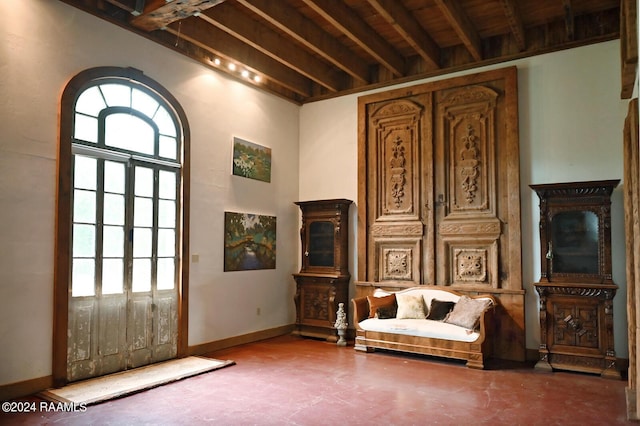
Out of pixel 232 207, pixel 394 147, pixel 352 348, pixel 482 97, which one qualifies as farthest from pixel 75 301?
pixel 482 97

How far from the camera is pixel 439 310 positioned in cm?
630

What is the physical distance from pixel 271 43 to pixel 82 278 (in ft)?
12.6

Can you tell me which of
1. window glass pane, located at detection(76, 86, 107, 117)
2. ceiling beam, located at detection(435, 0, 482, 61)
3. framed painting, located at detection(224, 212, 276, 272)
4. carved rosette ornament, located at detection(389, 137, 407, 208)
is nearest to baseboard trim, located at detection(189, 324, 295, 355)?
framed painting, located at detection(224, 212, 276, 272)

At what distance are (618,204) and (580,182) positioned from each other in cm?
56

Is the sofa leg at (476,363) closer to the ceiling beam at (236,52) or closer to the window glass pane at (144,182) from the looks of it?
the window glass pane at (144,182)

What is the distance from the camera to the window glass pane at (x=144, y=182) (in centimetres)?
556

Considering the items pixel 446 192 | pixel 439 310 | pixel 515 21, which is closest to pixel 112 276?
pixel 439 310

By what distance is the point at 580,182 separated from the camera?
5.52 m

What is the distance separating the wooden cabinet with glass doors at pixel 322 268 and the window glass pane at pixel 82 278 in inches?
128

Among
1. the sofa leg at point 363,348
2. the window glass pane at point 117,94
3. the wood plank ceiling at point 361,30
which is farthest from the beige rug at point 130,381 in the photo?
the wood plank ceiling at point 361,30

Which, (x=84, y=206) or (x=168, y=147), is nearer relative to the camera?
(x=84, y=206)

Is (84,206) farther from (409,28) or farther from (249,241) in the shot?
(409,28)

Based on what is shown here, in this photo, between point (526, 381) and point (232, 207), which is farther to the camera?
point (232, 207)

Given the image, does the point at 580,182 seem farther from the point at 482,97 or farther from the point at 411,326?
the point at 411,326
